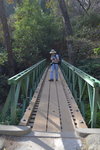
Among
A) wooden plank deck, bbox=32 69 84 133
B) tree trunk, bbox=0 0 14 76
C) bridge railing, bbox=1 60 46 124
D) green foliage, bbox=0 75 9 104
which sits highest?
tree trunk, bbox=0 0 14 76

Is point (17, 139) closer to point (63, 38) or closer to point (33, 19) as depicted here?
point (33, 19)

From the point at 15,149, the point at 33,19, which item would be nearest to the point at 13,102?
the point at 15,149

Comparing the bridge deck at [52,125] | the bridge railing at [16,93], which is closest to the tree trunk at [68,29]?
the bridge railing at [16,93]

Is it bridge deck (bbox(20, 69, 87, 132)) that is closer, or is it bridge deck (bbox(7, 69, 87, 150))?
bridge deck (bbox(7, 69, 87, 150))

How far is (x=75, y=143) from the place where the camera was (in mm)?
3217

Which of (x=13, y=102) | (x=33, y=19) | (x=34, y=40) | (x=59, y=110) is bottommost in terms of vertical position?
(x=59, y=110)

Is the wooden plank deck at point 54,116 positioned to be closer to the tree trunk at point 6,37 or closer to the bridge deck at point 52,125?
the bridge deck at point 52,125

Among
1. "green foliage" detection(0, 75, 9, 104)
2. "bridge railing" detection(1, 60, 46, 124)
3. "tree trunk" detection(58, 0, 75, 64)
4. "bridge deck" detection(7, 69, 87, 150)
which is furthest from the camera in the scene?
"tree trunk" detection(58, 0, 75, 64)

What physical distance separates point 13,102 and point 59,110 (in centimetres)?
158

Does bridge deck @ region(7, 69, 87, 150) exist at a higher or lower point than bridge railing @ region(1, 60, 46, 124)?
lower

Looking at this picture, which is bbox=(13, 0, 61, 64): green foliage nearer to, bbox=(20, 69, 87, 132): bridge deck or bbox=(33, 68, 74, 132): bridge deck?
bbox=(33, 68, 74, 132): bridge deck

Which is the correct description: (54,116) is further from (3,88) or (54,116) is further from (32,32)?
(32,32)

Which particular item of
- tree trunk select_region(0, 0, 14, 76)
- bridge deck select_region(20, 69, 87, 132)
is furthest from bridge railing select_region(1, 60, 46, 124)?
tree trunk select_region(0, 0, 14, 76)

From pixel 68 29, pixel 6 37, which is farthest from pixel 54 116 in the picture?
pixel 6 37
